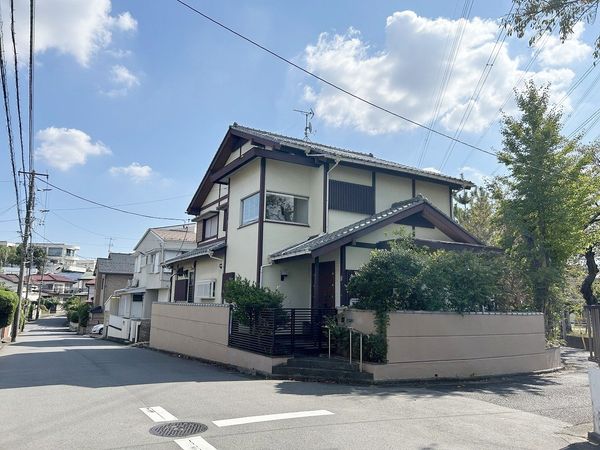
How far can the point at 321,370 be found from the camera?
10.4 m

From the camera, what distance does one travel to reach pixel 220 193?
774 inches

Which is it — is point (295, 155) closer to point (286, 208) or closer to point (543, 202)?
point (286, 208)

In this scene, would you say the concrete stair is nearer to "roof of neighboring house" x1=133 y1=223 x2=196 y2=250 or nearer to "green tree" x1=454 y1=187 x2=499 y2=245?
"green tree" x1=454 y1=187 x2=499 y2=245

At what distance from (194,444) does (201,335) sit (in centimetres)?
1017

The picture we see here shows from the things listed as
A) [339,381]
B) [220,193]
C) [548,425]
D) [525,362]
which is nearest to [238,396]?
[339,381]

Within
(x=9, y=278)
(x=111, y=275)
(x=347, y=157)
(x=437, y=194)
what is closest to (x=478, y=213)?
(x=437, y=194)

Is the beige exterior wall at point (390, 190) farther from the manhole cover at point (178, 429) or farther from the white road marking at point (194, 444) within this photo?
the white road marking at point (194, 444)

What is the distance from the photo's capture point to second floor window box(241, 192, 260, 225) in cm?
1502

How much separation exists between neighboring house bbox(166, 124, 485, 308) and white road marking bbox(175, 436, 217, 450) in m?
7.05

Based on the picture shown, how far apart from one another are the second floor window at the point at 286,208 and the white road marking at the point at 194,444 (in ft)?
31.3

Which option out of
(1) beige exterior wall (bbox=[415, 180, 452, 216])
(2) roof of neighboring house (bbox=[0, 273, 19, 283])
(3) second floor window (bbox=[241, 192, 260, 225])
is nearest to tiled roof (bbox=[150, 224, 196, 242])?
(3) second floor window (bbox=[241, 192, 260, 225])

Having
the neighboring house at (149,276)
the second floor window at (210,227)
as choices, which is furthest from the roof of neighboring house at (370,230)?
the neighboring house at (149,276)

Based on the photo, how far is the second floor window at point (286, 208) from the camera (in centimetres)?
1479

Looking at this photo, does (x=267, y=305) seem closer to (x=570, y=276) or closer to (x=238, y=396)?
(x=238, y=396)
